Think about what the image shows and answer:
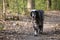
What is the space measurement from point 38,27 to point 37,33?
0.99 ft

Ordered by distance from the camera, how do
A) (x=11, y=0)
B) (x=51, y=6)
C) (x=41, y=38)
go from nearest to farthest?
1. (x=41, y=38)
2. (x=11, y=0)
3. (x=51, y=6)

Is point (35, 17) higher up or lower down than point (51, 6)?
higher up

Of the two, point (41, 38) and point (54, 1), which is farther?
point (54, 1)

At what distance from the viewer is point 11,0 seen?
1912 centimetres

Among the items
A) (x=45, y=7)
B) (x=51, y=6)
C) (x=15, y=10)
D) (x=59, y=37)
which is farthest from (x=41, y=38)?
(x=51, y=6)

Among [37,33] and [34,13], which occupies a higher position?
[34,13]

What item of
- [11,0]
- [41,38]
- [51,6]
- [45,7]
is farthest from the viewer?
[51,6]

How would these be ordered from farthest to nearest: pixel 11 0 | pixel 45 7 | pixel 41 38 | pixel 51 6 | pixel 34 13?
pixel 51 6 < pixel 45 7 < pixel 11 0 < pixel 34 13 < pixel 41 38

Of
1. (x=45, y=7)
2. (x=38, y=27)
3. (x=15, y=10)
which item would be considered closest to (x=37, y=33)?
(x=38, y=27)

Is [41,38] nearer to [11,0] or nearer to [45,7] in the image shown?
[11,0]

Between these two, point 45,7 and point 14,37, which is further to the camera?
point 45,7

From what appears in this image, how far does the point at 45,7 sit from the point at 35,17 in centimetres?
1950

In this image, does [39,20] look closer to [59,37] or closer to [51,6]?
[59,37]

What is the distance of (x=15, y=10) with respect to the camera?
19359mm
